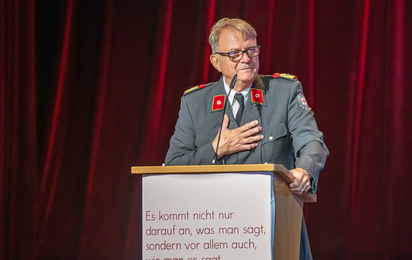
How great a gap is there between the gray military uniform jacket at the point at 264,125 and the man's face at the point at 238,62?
0.08 m

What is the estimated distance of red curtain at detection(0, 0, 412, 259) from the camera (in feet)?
9.53

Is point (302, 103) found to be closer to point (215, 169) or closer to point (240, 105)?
point (240, 105)

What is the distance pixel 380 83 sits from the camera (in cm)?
298

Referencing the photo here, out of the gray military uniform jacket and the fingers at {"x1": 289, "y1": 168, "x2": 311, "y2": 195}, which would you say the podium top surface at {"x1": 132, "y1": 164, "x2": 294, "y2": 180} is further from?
the gray military uniform jacket

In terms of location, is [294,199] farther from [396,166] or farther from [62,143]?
[62,143]

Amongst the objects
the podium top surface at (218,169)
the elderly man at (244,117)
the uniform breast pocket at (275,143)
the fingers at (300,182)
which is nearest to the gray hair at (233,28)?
the elderly man at (244,117)

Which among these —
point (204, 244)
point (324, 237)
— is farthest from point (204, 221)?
point (324, 237)

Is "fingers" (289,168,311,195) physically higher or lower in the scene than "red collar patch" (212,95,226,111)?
lower

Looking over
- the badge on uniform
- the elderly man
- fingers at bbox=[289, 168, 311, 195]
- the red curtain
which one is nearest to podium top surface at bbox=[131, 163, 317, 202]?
fingers at bbox=[289, 168, 311, 195]

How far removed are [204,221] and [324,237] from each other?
74.6 inches

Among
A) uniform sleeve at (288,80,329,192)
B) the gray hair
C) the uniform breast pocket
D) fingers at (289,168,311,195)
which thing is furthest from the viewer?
the gray hair

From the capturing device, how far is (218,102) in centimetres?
205

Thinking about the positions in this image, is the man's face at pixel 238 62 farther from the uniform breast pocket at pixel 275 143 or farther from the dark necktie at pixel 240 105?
the uniform breast pocket at pixel 275 143

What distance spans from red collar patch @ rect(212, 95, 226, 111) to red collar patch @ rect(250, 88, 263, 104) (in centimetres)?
14
